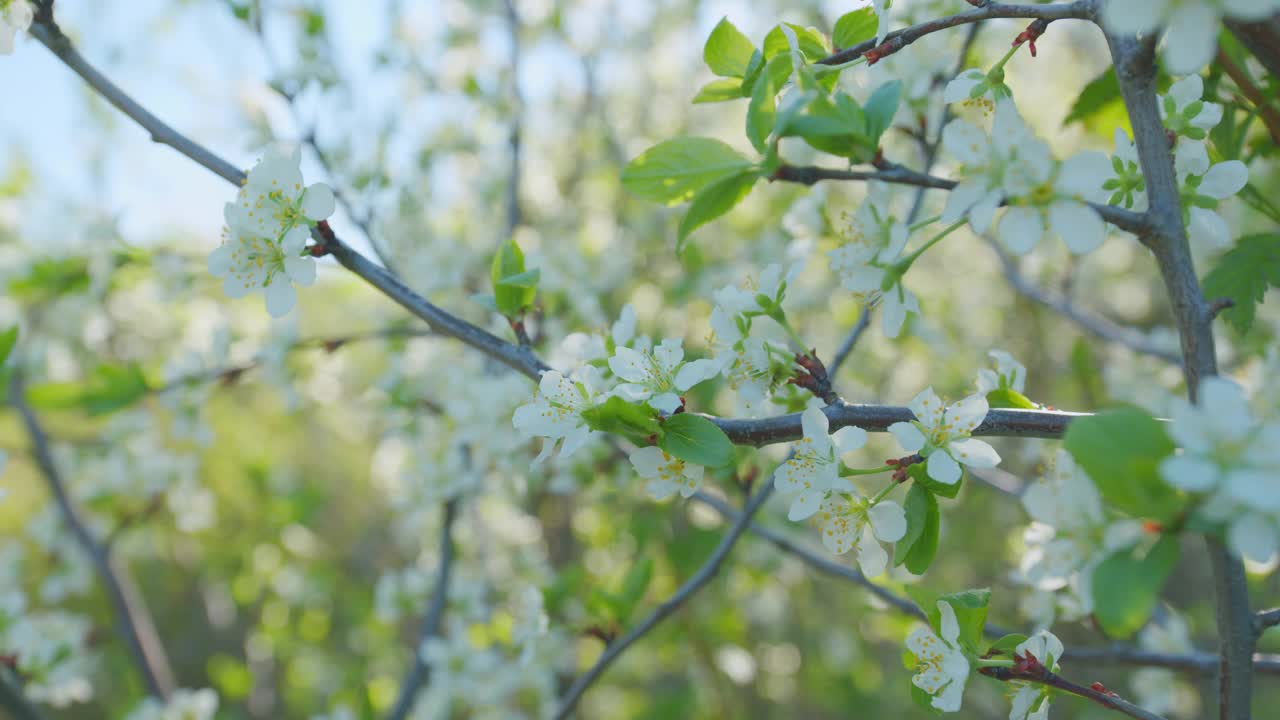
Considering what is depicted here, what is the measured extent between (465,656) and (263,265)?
1501 millimetres

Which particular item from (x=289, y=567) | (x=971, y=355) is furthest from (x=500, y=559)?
(x=971, y=355)

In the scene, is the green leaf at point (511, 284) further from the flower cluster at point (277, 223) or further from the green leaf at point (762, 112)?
the green leaf at point (762, 112)

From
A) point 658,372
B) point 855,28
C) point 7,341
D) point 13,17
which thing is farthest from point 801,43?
point 7,341

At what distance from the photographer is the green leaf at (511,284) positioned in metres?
1.15

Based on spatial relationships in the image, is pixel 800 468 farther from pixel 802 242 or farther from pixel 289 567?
pixel 289 567

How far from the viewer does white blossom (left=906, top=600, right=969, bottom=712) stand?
0.94m

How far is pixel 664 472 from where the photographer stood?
1011mm

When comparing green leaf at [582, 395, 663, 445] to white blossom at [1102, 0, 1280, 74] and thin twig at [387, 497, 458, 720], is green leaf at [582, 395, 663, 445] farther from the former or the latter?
thin twig at [387, 497, 458, 720]

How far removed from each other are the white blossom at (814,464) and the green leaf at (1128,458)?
0.26m

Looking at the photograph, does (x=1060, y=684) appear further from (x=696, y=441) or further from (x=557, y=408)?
(x=557, y=408)

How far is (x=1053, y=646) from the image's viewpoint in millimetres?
984

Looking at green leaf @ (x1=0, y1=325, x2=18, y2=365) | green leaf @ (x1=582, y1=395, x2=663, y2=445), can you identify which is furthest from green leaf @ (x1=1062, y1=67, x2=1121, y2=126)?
green leaf @ (x1=0, y1=325, x2=18, y2=365)

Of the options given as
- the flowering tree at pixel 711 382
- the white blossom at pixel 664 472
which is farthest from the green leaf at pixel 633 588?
the white blossom at pixel 664 472

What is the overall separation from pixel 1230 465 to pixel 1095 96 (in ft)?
3.02
